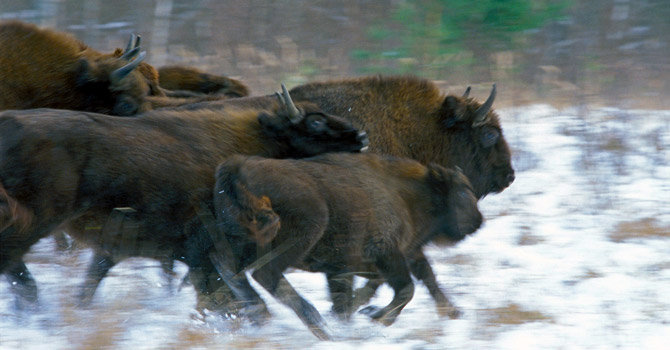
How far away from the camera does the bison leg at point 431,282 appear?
4.86 meters

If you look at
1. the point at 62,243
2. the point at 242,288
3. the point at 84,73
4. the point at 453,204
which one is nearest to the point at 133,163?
the point at 242,288

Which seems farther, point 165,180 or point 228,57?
point 228,57

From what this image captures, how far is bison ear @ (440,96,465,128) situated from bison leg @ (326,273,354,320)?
69.8 inches

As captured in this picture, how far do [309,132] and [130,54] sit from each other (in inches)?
64.8

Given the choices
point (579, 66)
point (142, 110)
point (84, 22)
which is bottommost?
point (84, 22)

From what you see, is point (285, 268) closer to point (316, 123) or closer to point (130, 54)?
point (316, 123)

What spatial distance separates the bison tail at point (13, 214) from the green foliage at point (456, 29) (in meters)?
8.95

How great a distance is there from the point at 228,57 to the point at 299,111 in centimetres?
1215

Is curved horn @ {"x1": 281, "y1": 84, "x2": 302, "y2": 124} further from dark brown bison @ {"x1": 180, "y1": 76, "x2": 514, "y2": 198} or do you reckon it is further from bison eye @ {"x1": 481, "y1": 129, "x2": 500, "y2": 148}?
bison eye @ {"x1": 481, "y1": 129, "x2": 500, "y2": 148}

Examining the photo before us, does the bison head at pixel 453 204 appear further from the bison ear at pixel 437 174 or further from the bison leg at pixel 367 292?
the bison leg at pixel 367 292

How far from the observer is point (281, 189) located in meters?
4.53

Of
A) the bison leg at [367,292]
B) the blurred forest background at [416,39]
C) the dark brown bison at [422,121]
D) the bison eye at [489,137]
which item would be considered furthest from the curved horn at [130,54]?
the blurred forest background at [416,39]

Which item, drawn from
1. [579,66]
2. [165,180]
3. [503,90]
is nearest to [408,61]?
[503,90]

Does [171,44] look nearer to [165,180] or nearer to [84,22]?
[84,22]
